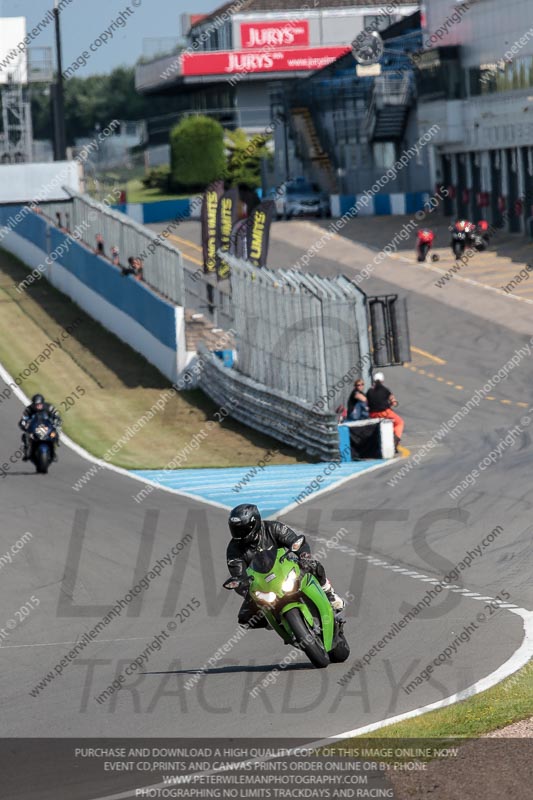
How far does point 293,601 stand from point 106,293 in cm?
3338

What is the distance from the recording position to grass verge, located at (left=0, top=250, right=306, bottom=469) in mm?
26875

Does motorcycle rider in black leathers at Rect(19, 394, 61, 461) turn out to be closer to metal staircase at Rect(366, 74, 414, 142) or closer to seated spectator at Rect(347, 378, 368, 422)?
seated spectator at Rect(347, 378, 368, 422)

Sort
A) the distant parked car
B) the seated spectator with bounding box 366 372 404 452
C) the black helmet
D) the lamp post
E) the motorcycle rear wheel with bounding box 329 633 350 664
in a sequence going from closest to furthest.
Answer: the black helmet → the motorcycle rear wheel with bounding box 329 633 350 664 → the seated spectator with bounding box 366 372 404 452 → the lamp post → the distant parked car

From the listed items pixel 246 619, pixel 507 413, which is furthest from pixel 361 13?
pixel 246 619

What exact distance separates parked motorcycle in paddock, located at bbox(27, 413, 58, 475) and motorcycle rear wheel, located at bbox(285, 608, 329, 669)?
1367 cm

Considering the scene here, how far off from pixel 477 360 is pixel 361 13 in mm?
68203

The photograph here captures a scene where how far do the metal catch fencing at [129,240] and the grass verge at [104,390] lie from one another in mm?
2273

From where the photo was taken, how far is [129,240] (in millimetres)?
39750

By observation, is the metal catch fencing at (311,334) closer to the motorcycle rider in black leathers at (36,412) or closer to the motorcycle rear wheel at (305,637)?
the motorcycle rider in black leathers at (36,412)

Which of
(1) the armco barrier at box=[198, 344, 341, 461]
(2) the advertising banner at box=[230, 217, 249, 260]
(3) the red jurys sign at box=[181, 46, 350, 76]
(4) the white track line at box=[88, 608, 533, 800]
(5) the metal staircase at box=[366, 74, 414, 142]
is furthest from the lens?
(3) the red jurys sign at box=[181, 46, 350, 76]

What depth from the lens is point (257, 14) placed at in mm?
94750

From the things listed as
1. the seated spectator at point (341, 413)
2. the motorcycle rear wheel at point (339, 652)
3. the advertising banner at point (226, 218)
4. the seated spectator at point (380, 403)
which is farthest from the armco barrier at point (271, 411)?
the motorcycle rear wheel at point (339, 652)

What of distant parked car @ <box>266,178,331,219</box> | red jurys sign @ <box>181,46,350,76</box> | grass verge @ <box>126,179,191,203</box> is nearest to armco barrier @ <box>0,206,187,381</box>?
distant parked car @ <box>266,178,331,219</box>

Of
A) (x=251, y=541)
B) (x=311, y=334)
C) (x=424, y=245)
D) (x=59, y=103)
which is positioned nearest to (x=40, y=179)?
(x=59, y=103)
